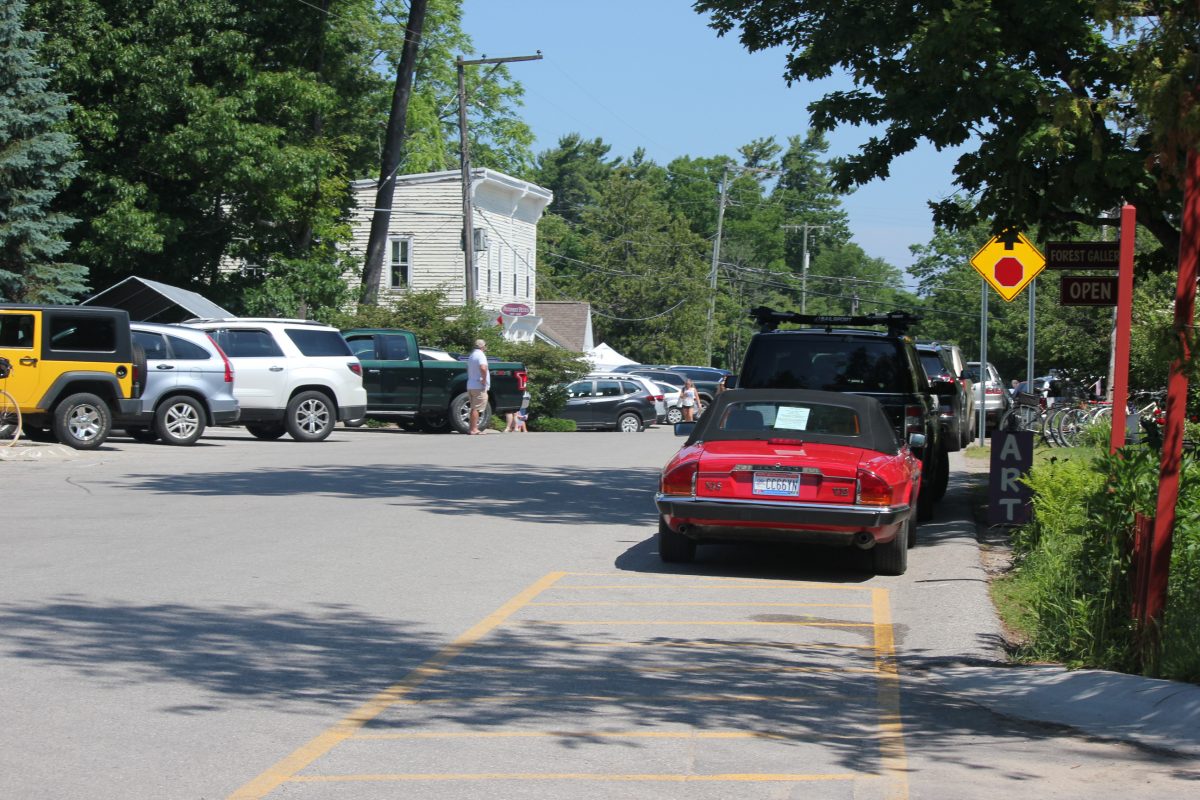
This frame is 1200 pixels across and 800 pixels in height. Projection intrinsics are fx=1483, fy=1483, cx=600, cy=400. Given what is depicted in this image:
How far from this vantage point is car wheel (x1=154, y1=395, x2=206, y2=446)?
23047 mm

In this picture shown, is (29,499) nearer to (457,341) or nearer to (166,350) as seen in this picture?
(166,350)

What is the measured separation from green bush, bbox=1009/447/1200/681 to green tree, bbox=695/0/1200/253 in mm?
2754

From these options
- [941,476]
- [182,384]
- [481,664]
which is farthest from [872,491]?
[182,384]

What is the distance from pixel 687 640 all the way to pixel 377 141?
3762 centimetres

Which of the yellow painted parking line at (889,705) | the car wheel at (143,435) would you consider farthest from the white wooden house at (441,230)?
the yellow painted parking line at (889,705)

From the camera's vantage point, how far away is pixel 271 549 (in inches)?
472

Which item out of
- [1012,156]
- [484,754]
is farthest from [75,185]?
[484,754]

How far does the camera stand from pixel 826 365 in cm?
1433

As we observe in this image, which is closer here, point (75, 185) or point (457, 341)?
point (75, 185)

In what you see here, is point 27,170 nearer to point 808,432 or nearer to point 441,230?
point 808,432

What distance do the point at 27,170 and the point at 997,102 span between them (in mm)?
24498

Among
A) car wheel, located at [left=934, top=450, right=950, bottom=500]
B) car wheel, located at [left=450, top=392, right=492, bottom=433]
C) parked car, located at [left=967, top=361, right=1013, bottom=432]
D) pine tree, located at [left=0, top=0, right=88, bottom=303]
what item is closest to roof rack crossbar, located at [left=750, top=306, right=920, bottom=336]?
car wheel, located at [left=934, top=450, right=950, bottom=500]

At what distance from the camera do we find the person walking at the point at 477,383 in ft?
96.9

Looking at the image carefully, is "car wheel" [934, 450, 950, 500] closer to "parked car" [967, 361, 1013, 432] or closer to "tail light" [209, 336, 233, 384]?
"tail light" [209, 336, 233, 384]
